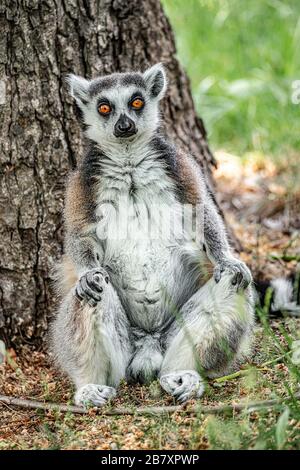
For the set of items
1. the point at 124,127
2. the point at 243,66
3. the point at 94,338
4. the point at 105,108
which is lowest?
the point at 94,338

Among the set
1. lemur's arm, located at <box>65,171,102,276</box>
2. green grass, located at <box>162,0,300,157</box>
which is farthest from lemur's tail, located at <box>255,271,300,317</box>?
green grass, located at <box>162,0,300,157</box>

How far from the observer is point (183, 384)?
15.5ft

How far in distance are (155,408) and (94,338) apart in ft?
2.05

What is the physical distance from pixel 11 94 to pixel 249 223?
3.34 meters

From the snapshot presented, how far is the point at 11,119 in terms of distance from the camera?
5.77 meters

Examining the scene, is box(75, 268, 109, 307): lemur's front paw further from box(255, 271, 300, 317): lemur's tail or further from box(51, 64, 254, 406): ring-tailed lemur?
box(255, 271, 300, 317): lemur's tail

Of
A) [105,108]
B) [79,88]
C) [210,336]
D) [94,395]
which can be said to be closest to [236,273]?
[210,336]

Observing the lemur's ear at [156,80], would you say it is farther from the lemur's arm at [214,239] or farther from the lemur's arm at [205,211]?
the lemur's arm at [214,239]

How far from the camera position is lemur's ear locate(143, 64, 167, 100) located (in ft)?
18.1

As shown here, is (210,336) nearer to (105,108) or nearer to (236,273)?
(236,273)

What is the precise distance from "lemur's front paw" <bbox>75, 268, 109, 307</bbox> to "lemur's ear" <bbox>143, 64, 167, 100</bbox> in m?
1.55

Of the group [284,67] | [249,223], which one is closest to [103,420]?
[249,223]

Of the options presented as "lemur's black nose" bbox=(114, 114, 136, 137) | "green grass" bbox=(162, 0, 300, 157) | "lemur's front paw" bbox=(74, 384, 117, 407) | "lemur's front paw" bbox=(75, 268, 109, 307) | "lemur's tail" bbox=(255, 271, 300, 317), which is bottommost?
"lemur's front paw" bbox=(74, 384, 117, 407)
